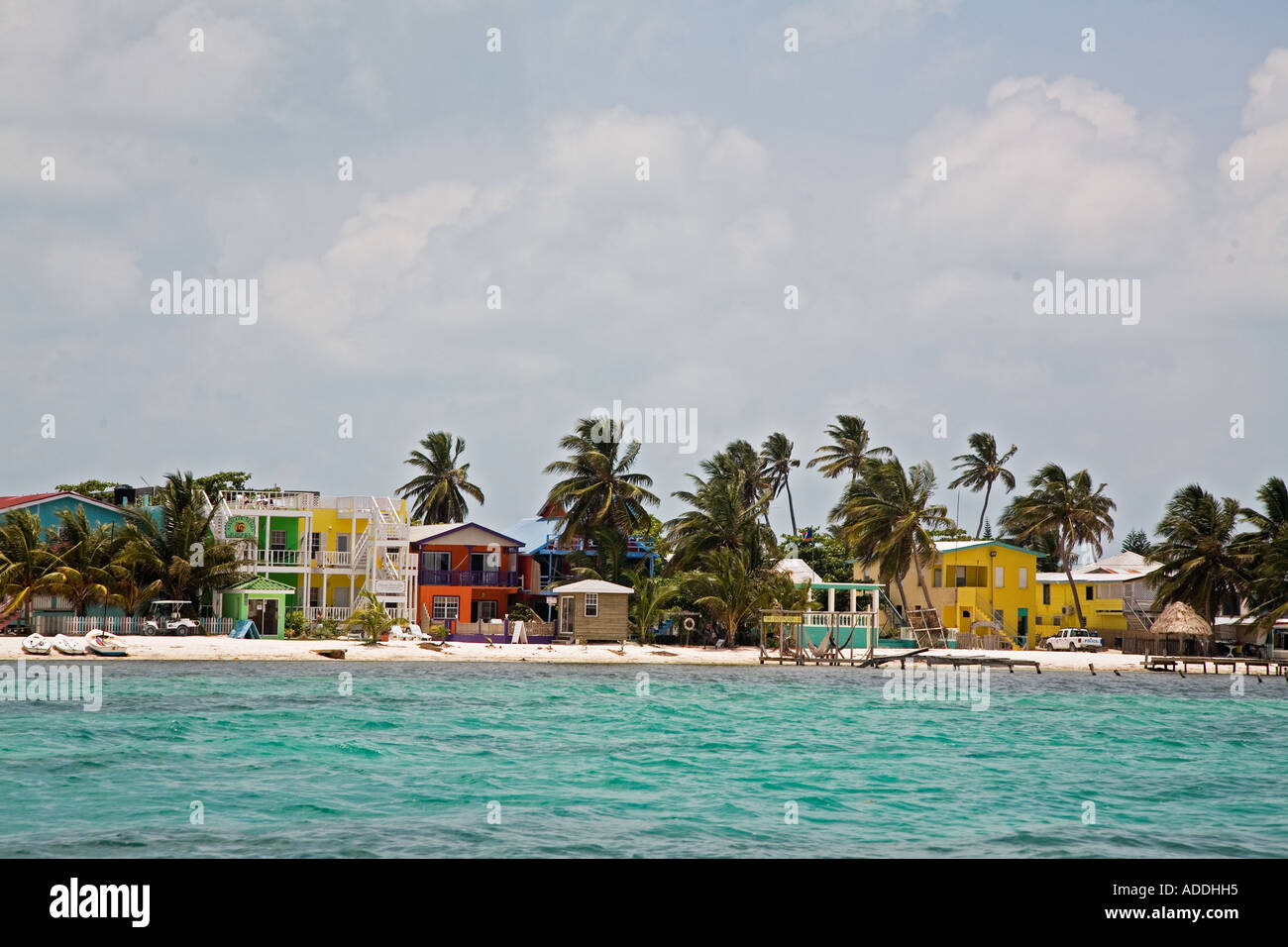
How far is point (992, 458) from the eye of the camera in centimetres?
7975

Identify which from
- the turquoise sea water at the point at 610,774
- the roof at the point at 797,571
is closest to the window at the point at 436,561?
the roof at the point at 797,571

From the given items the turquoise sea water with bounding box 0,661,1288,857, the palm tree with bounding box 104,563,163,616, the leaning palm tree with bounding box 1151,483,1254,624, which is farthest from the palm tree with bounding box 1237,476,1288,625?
the palm tree with bounding box 104,563,163,616

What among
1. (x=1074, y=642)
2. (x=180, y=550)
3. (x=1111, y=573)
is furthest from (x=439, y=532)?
(x=1111, y=573)

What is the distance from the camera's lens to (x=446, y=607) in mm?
54938

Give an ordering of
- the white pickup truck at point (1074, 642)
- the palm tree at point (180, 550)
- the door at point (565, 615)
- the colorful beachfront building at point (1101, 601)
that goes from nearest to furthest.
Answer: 1. the palm tree at point (180, 550)
2. the door at point (565, 615)
3. the white pickup truck at point (1074, 642)
4. the colorful beachfront building at point (1101, 601)

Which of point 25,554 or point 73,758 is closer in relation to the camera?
point 73,758

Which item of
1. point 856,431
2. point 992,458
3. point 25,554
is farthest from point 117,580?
point 992,458

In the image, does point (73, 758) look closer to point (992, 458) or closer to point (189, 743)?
point (189, 743)

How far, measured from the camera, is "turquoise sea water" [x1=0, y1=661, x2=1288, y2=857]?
41.9 ft

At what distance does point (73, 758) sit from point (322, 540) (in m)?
34.5

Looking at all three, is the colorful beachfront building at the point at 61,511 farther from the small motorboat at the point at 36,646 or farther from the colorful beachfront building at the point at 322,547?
the small motorboat at the point at 36,646

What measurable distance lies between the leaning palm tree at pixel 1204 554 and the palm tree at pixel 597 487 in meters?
24.9

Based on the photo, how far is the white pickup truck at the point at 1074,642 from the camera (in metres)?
59.0

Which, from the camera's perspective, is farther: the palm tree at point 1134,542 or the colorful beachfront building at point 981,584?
the palm tree at point 1134,542
